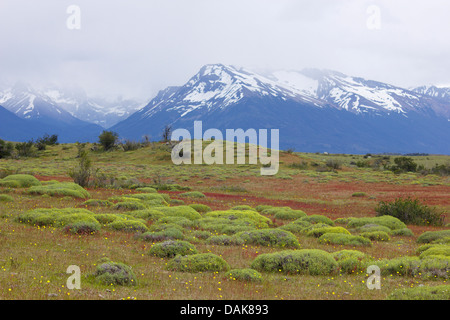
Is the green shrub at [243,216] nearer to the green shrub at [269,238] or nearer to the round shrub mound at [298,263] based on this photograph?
the green shrub at [269,238]

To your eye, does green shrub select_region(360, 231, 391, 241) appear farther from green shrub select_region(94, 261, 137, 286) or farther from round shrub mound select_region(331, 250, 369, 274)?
green shrub select_region(94, 261, 137, 286)

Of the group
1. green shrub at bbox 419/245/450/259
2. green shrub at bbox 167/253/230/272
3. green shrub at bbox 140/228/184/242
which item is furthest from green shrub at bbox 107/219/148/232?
green shrub at bbox 419/245/450/259

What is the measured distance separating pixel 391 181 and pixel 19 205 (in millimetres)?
50274

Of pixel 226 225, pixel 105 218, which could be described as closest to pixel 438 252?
pixel 226 225

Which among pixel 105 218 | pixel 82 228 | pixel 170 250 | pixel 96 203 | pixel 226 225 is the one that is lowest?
pixel 170 250

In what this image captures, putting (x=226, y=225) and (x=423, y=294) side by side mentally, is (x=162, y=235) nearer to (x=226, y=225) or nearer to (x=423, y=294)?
(x=226, y=225)

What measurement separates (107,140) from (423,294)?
92.3 meters

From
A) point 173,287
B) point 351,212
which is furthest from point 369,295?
point 351,212

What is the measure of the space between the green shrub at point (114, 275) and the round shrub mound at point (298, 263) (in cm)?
403

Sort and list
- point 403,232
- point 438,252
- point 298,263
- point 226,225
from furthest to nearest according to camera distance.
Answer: point 403,232 → point 226,225 → point 438,252 → point 298,263

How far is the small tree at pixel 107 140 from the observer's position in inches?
3711

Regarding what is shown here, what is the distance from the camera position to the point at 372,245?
57.8 ft

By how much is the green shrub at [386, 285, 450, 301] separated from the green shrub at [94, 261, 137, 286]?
6.07 m

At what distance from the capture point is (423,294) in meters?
9.10
